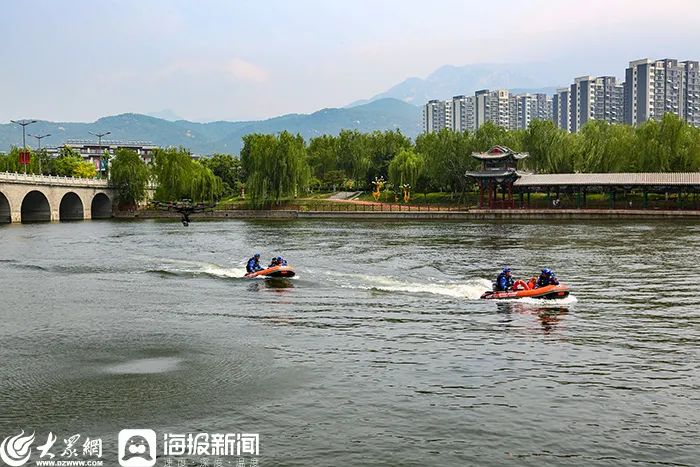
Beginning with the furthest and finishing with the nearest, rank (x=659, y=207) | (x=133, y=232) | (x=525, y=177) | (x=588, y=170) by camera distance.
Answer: (x=588, y=170), (x=525, y=177), (x=659, y=207), (x=133, y=232)

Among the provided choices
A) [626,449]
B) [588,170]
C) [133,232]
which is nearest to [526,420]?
[626,449]

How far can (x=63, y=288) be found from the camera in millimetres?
37125

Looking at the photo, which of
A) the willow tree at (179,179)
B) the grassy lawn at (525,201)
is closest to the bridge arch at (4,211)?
the willow tree at (179,179)

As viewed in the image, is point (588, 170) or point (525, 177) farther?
point (588, 170)

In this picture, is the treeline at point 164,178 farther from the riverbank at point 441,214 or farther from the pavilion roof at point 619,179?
the pavilion roof at point 619,179

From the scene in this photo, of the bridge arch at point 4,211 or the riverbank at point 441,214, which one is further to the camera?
the bridge arch at point 4,211

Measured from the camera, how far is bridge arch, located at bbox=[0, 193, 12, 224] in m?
93.5

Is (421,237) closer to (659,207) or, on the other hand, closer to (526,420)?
(659,207)

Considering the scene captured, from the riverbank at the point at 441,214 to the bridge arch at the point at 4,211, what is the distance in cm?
1729

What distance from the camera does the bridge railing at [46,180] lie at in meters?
90.2

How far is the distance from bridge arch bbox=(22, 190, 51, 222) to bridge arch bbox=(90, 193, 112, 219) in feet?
31.1

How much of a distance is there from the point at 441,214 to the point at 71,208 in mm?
58673

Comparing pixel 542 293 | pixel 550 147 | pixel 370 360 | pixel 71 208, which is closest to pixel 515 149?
pixel 550 147

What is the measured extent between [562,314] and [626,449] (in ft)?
43.3
